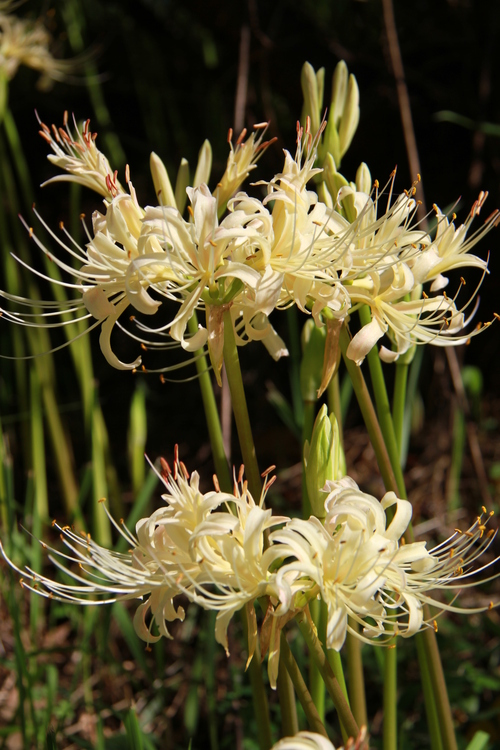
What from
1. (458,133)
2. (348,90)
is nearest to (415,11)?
(458,133)

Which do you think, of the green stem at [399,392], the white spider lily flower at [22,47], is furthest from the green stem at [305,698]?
the white spider lily flower at [22,47]

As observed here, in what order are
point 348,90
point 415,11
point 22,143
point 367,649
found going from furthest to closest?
point 22,143 < point 415,11 < point 367,649 < point 348,90

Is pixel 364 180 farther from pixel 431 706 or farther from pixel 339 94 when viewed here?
pixel 431 706

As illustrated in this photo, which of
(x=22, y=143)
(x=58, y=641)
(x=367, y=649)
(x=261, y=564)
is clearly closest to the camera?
(x=261, y=564)

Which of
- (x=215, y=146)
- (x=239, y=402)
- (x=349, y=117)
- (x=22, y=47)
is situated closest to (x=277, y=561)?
(x=239, y=402)

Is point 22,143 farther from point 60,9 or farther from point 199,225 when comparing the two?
point 199,225

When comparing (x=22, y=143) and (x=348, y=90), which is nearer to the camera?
(x=348, y=90)

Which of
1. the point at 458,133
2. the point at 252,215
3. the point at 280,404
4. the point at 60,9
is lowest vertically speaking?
the point at 280,404

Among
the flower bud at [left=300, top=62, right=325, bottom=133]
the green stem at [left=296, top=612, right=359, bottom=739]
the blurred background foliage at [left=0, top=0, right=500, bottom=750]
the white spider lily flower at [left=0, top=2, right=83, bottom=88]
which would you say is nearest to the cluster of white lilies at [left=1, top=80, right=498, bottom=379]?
the flower bud at [left=300, top=62, right=325, bottom=133]
